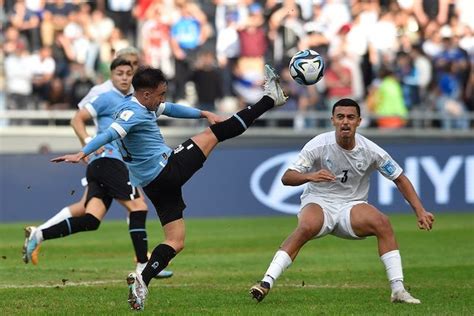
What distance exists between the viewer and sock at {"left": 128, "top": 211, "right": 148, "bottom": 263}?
44.0 ft

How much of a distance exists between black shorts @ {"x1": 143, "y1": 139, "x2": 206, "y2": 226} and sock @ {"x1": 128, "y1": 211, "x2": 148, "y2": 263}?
2.53 m

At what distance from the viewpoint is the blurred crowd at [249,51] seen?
2627 cm

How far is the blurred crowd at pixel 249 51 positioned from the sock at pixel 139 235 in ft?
41.1

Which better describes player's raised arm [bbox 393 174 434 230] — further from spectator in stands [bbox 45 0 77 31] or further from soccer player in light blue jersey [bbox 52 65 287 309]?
spectator in stands [bbox 45 0 77 31]

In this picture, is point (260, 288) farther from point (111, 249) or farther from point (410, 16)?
point (410, 16)

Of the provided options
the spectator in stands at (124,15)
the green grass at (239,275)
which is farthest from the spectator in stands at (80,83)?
the green grass at (239,275)

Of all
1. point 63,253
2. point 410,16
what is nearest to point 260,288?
point 63,253

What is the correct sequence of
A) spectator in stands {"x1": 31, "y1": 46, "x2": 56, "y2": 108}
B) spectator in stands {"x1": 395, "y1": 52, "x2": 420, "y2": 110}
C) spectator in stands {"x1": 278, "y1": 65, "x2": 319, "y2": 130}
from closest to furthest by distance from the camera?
spectator in stands {"x1": 31, "y1": 46, "x2": 56, "y2": 108}
spectator in stands {"x1": 278, "y1": 65, "x2": 319, "y2": 130}
spectator in stands {"x1": 395, "y1": 52, "x2": 420, "y2": 110}

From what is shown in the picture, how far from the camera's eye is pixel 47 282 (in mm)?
12938

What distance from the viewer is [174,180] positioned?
35.5 ft

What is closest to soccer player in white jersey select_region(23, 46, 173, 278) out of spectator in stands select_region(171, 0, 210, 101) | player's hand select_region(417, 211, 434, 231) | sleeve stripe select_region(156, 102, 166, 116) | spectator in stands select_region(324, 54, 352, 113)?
sleeve stripe select_region(156, 102, 166, 116)

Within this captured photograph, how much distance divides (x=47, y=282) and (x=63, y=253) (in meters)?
4.65

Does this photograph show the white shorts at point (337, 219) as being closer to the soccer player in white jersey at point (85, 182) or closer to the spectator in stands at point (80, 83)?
the soccer player in white jersey at point (85, 182)

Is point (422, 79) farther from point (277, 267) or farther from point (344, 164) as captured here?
point (277, 267)
